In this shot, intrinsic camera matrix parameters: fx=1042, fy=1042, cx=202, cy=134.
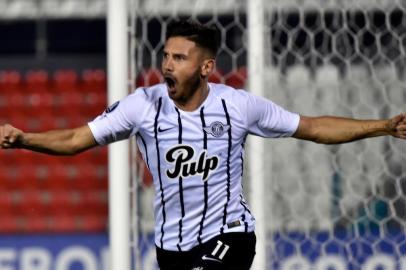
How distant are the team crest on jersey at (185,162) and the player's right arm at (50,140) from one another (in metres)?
0.27

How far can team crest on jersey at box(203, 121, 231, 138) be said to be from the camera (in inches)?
135

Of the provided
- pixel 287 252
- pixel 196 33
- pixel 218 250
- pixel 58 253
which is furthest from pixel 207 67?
pixel 58 253

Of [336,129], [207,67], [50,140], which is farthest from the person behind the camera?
[336,129]

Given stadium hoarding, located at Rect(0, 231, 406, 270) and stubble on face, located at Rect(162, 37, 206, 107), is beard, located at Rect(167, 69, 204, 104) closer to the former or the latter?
stubble on face, located at Rect(162, 37, 206, 107)

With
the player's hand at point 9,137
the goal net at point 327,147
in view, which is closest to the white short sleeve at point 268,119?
the player's hand at point 9,137

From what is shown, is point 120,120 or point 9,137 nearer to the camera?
point 9,137

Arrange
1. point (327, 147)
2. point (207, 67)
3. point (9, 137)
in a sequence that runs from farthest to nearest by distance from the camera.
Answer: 1. point (327, 147)
2. point (207, 67)
3. point (9, 137)

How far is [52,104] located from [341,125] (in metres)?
5.31

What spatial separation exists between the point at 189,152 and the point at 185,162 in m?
0.04

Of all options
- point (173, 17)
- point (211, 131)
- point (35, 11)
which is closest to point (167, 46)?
point (211, 131)

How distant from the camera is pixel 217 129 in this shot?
3.44m

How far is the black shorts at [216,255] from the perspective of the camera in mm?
3416

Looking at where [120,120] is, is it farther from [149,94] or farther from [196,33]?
[196,33]

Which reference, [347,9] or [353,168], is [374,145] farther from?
[347,9]
